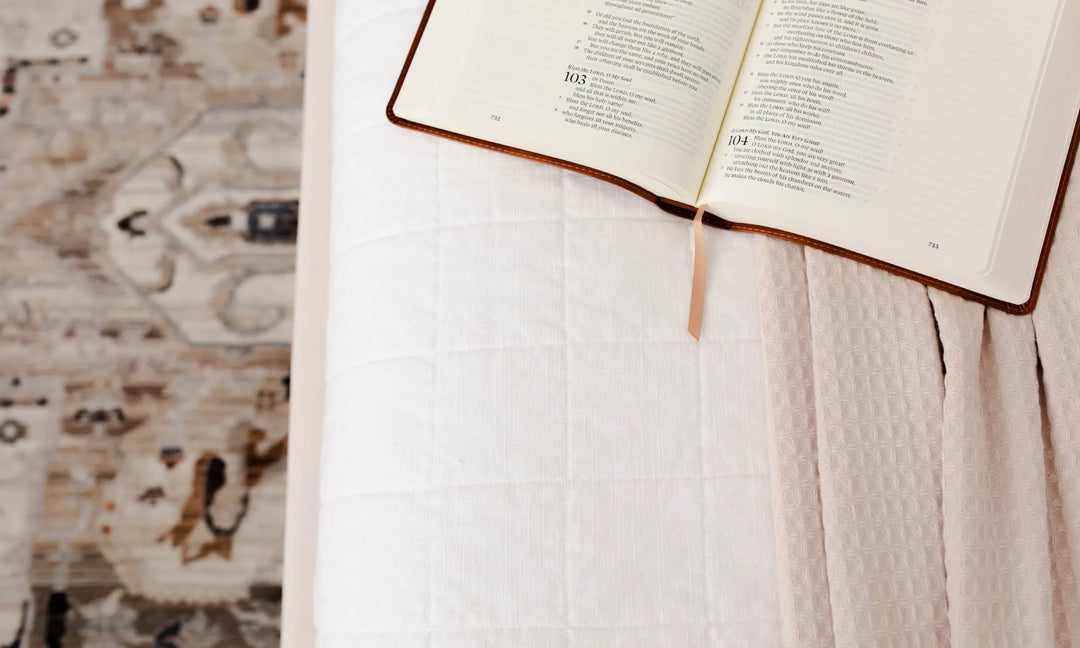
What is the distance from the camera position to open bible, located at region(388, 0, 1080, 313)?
602 mm

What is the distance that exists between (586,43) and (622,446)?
28 centimetres

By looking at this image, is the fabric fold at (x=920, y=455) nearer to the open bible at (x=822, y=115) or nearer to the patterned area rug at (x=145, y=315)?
the open bible at (x=822, y=115)

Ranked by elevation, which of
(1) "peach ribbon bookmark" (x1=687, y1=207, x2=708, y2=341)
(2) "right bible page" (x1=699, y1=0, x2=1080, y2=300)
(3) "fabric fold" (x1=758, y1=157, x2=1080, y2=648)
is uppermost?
(2) "right bible page" (x1=699, y1=0, x2=1080, y2=300)

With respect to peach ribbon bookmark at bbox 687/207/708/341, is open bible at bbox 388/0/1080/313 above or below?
above

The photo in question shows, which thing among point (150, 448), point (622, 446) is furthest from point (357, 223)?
point (150, 448)

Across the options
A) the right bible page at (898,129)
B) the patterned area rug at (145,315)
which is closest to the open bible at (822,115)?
the right bible page at (898,129)

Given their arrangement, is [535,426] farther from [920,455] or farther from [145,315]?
[145,315]

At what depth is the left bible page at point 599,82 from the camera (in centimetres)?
62

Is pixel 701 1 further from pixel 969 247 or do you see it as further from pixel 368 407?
pixel 368 407

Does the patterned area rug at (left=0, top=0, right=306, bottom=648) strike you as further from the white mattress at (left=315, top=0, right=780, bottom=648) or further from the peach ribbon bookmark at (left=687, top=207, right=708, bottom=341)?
the peach ribbon bookmark at (left=687, top=207, right=708, bottom=341)

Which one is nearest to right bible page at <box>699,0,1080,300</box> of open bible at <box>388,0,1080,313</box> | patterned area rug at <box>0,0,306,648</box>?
open bible at <box>388,0,1080,313</box>

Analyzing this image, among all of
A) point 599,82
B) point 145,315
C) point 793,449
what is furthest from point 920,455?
point 145,315

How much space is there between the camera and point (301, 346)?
2.57ft

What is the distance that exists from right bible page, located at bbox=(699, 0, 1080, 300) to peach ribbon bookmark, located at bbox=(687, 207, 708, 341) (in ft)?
0.07
